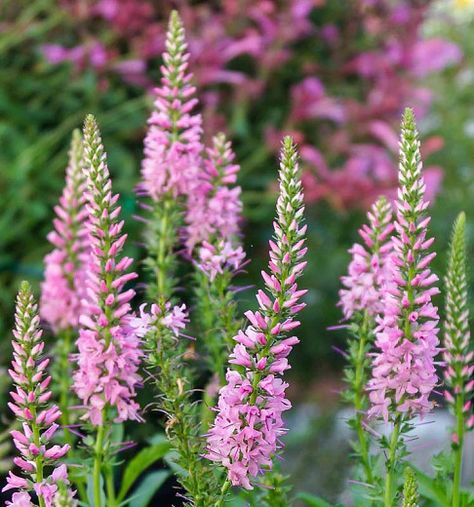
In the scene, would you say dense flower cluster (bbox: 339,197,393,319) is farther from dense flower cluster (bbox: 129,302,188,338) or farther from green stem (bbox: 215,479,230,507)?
green stem (bbox: 215,479,230,507)

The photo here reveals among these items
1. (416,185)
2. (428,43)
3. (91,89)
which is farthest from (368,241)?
(428,43)

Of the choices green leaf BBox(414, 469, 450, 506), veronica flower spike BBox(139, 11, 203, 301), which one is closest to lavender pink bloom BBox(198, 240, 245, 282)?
veronica flower spike BBox(139, 11, 203, 301)

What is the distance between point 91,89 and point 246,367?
2809 mm

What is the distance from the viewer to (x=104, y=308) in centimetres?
144

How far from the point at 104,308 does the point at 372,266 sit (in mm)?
541

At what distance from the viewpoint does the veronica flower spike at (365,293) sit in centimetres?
172

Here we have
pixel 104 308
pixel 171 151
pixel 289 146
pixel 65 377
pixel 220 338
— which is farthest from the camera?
pixel 65 377

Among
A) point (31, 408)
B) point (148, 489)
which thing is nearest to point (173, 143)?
point (31, 408)

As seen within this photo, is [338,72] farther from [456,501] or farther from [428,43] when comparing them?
[456,501]

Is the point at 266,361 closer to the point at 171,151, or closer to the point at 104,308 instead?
the point at 104,308

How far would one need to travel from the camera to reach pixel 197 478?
4.79 ft

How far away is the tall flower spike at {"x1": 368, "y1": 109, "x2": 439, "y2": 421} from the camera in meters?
1.41

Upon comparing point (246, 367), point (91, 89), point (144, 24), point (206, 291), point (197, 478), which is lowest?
point (197, 478)

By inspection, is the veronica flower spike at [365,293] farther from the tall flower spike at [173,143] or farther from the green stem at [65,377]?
the green stem at [65,377]
